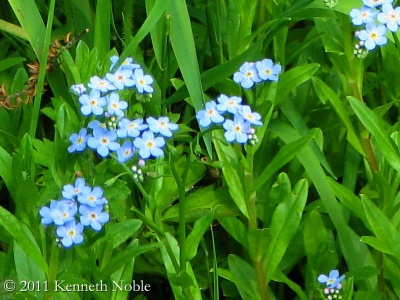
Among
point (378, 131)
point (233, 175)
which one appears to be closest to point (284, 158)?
point (233, 175)

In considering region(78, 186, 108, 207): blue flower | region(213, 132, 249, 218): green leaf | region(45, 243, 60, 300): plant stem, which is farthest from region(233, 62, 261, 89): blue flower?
region(45, 243, 60, 300): plant stem

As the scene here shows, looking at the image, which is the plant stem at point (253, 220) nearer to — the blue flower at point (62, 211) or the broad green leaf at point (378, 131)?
the broad green leaf at point (378, 131)

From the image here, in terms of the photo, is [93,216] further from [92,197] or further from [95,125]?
[95,125]

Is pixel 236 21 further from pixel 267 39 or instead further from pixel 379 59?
pixel 379 59

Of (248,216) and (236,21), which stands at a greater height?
(236,21)

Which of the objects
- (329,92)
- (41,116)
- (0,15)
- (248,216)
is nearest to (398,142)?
(329,92)

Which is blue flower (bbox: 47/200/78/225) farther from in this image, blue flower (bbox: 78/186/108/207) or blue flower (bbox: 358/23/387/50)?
blue flower (bbox: 358/23/387/50)

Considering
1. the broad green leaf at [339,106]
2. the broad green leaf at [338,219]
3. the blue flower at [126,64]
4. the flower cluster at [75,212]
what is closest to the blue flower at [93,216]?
the flower cluster at [75,212]
